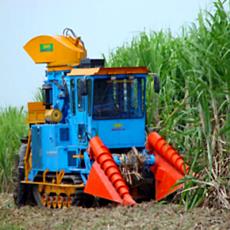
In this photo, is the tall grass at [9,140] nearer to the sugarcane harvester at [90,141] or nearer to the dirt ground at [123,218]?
the sugarcane harvester at [90,141]

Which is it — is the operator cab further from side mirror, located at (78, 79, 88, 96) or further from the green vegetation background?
the green vegetation background

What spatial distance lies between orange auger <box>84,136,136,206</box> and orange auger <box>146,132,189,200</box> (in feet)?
2.17

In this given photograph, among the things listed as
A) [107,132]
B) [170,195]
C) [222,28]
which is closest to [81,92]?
[107,132]

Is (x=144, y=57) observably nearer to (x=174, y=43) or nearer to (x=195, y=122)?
(x=174, y=43)

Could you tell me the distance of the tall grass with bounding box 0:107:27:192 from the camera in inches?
805

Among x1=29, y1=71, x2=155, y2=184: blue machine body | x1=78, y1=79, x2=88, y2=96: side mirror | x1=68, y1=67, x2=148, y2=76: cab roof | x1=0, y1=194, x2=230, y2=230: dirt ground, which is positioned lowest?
x1=0, y1=194, x2=230, y2=230: dirt ground

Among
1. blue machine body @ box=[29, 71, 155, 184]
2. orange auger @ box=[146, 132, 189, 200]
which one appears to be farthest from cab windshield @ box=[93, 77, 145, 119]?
orange auger @ box=[146, 132, 189, 200]

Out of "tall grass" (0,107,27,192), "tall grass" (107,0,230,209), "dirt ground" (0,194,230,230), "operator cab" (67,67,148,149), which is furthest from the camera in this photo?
"tall grass" (0,107,27,192)

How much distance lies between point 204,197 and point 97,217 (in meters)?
1.44

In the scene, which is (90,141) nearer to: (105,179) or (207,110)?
(105,179)

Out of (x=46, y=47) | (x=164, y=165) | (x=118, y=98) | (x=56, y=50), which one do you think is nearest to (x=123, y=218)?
(x=164, y=165)

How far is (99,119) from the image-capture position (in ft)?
51.0

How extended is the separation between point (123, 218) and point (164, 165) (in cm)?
240

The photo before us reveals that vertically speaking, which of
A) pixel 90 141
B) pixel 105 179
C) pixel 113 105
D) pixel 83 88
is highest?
pixel 83 88
